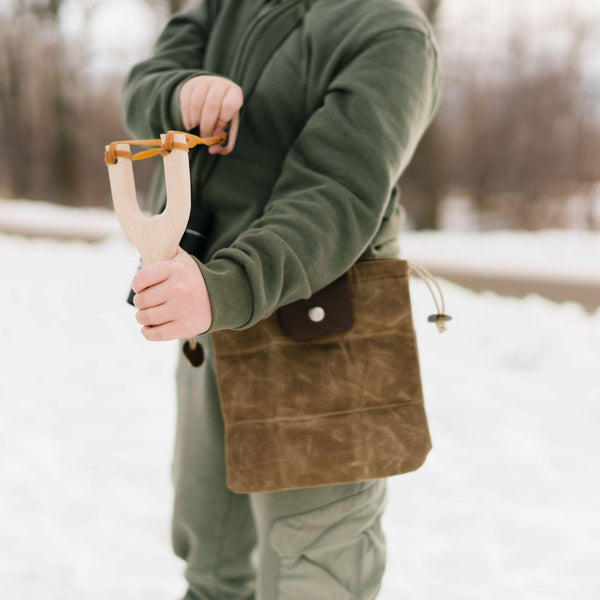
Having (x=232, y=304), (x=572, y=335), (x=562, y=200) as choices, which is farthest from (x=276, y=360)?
(x=562, y=200)

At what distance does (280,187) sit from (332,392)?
0.31 m

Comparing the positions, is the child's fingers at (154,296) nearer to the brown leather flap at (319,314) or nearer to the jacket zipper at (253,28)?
the brown leather flap at (319,314)

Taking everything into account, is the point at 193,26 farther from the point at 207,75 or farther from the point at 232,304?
the point at 232,304

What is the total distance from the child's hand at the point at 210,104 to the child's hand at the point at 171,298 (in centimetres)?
24

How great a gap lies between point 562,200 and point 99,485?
569 centimetres

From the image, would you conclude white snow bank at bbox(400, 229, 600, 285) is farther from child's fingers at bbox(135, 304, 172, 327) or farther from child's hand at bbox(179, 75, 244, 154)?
child's fingers at bbox(135, 304, 172, 327)

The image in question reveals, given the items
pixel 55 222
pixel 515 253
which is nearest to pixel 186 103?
pixel 515 253

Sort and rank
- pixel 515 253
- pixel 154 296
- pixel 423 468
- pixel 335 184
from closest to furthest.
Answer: pixel 154 296 < pixel 335 184 < pixel 423 468 < pixel 515 253

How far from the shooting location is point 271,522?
0.94 meters

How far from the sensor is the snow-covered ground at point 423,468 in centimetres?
151

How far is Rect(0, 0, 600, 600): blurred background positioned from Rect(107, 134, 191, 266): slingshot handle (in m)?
1.10

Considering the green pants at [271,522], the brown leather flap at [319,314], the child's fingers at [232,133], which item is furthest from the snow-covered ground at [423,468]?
the child's fingers at [232,133]

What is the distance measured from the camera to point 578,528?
1.71 m

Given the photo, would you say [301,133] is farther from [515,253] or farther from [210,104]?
[515,253]
